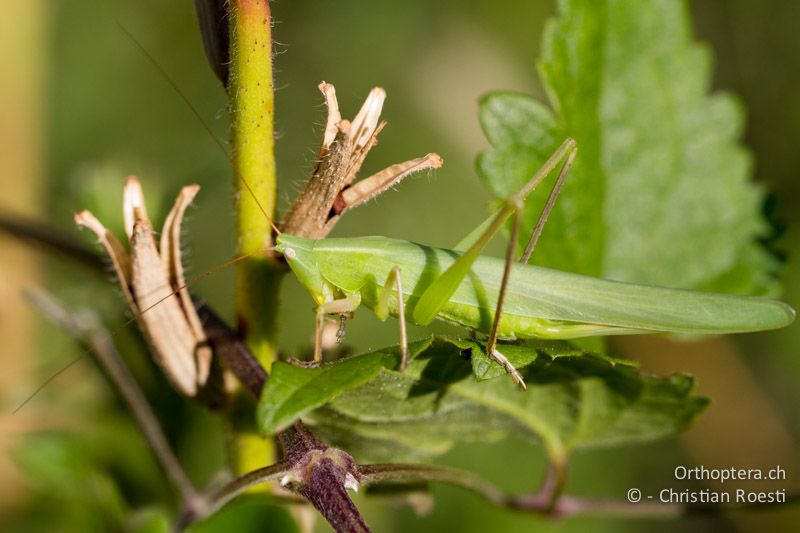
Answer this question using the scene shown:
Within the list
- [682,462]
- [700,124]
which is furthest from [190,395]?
[682,462]

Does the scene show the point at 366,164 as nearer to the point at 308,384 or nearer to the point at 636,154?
the point at 636,154

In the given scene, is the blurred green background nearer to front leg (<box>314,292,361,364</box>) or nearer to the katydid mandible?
the katydid mandible

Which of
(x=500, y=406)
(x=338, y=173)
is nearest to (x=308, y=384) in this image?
(x=338, y=173)

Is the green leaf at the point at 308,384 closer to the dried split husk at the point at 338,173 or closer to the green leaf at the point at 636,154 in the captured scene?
the dried split husk at the point at 338,173

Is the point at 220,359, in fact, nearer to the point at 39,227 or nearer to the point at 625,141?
the point at 39,227

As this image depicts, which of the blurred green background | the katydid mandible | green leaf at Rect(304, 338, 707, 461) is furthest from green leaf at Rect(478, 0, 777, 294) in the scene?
green leaf at Rect(304, 338, 707, 461)

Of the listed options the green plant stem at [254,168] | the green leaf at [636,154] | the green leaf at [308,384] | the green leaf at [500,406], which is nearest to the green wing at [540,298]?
the green leaf at [636,154]

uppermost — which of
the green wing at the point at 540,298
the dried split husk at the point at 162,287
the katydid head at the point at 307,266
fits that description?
the dried split husk at the point at 162,287
